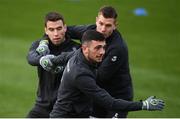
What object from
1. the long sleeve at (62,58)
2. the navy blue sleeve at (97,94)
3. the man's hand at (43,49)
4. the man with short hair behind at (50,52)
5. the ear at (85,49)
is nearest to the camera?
the navy blue sleeve at (97,94)

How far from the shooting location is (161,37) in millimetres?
19141

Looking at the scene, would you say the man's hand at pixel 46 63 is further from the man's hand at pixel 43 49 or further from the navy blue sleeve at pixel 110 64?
the navy blue sleeve at pixel 110 64

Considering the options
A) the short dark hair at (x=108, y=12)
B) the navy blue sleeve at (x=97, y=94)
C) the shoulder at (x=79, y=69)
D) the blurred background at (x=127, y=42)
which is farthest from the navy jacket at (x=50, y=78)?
the blurred background at (x=127, y=42)

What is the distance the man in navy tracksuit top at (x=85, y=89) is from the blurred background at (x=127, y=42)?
13.2 ft

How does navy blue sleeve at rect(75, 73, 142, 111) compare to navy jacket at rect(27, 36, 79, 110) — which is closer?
navy blue sleeve at rect(75, 73, 142, 111)

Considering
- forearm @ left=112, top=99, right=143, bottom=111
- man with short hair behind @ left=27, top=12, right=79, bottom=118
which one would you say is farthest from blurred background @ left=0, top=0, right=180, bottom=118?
forearm @ left=112, top=99, right=143, bottom=111

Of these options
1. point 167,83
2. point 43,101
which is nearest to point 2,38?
point 167,83

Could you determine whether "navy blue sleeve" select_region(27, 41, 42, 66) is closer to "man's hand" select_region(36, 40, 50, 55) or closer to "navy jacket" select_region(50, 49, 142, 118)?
"man's hand" select_region(36, 40, 50, 55)

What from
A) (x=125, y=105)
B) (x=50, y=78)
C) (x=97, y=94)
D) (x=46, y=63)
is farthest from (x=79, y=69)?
(x=50, y=78)

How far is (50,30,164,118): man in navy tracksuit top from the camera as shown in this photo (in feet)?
29.3

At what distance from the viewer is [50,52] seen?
10.3 meters

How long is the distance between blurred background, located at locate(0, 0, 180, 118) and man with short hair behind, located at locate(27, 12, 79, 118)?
2.62 m

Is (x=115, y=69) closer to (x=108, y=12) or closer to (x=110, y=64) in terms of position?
(x=110, y=64)

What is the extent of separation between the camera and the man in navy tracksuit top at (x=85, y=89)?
29.3 feet
